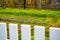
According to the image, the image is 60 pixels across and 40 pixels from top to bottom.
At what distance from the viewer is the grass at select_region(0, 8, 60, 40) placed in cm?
103

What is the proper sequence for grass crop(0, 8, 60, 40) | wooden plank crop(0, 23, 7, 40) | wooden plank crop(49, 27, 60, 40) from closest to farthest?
wooden plank crop(49, 27, 60, 40) → wooden plank crop(0, 23, 7, 40) → grass crop(0, 8, 60, 40)

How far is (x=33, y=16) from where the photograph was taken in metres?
1.10

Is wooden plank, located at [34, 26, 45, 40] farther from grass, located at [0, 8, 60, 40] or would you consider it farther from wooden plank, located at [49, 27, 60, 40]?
grass, located at [0, 8, 60, 40]

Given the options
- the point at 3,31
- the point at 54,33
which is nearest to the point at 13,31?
the point at 3,31

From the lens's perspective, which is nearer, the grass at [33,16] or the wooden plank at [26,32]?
the wooden plank at [26,32]

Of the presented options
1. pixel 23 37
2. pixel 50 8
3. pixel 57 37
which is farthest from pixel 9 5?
pixel 57 37

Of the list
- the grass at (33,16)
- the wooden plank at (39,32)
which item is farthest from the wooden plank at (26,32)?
the grass at (33,16)

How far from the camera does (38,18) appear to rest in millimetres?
1060

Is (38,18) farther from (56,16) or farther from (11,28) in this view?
(11,28)

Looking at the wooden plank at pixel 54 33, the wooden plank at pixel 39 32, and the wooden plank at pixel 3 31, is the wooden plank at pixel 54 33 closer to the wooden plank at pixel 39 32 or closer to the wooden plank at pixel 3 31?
the wooden plank at pixel 39 32

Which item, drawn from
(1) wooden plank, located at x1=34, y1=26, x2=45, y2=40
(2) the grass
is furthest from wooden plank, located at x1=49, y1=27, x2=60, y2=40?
(2) the grass

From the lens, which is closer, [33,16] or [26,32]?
[26,32]

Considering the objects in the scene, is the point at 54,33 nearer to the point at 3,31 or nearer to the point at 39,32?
the point at 39,32

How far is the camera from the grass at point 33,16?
1025mm
